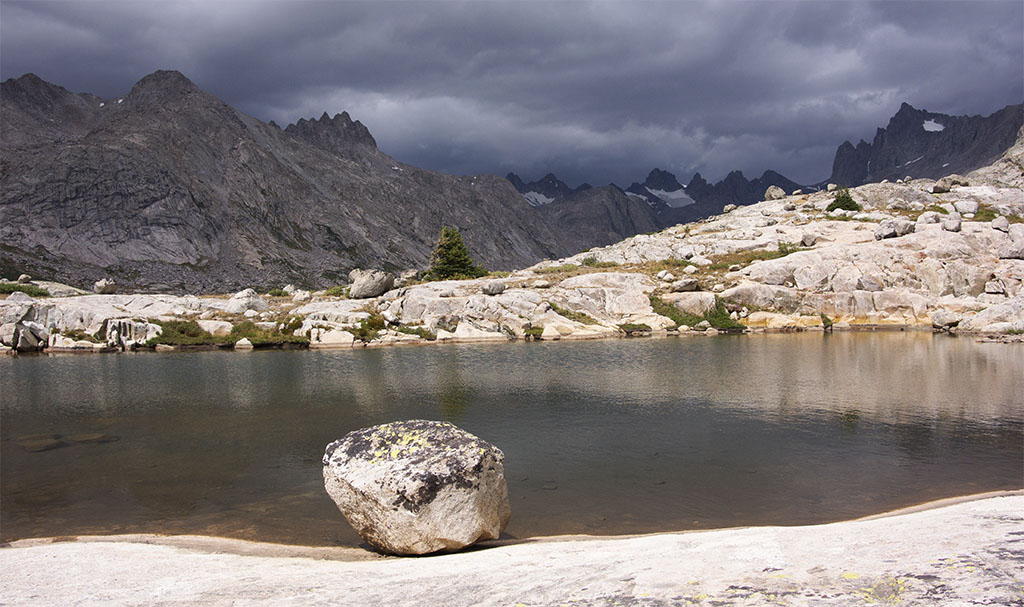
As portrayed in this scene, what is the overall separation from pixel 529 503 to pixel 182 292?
181m

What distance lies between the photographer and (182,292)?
169 meters

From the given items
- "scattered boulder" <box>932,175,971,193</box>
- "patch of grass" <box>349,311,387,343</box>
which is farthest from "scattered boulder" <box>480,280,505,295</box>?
"scattered boulder" <box>932,175,971,193</box>

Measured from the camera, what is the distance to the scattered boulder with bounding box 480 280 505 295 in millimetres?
71750

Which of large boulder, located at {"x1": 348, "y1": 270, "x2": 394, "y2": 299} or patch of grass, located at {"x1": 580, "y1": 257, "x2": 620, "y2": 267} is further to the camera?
patch of grass, located at {"x1": 580, "y1": 257, "x2": 620, "y2": 267}

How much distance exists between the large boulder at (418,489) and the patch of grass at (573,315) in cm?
5619

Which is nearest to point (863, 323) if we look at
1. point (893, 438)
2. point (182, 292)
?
point (893, 438)

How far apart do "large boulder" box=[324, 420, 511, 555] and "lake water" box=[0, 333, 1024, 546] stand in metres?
2.27

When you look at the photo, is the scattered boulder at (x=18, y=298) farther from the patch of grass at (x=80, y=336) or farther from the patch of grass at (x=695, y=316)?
the patch of grass at (x=695, y=316)

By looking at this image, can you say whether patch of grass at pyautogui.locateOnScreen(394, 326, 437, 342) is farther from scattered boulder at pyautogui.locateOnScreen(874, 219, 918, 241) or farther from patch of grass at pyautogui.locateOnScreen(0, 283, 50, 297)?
scattered boulder at pyautogui.locateOnScreen(874, 219, 918, 241)

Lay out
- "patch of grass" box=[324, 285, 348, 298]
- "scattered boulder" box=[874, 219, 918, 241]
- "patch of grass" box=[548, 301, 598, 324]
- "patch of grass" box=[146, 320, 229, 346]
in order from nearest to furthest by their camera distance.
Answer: "patch of grass" box=[146, 320, 229, 346]
"patch of grass" box=[548, 301, 598, 324]
"scattered boulder" box=[874, 219, 918, 241]
"patch of grass" box=[324, 285, 348, 298]

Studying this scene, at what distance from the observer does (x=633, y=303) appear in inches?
2884

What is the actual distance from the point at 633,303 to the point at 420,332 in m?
27.1

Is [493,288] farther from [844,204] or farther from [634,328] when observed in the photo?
[844,204]

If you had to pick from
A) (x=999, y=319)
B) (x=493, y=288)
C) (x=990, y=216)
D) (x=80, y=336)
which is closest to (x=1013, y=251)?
(x=990, y=216)
